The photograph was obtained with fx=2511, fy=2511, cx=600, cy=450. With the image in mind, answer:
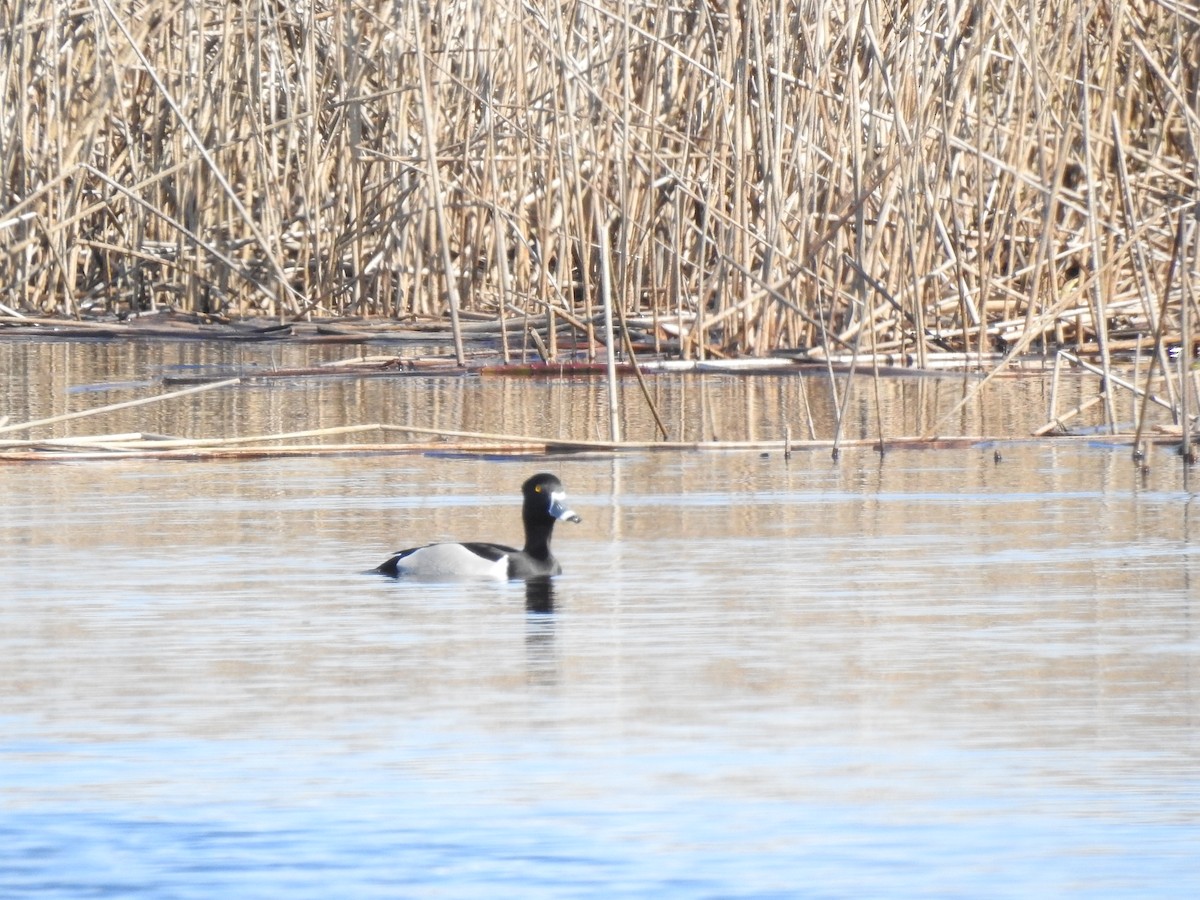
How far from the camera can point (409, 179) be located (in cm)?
1231

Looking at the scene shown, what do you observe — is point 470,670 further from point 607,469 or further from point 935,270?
point 935,270

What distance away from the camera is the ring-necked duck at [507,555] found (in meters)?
5.20

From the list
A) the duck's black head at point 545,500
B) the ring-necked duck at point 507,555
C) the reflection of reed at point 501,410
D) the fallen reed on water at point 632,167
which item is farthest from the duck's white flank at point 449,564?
the fallen reed on water at point 632,167

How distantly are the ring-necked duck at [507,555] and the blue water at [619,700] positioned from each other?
6cm

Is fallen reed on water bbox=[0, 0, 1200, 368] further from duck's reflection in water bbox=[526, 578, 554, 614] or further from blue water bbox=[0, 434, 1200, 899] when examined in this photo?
duck's reflection in water bbox=[526, 578, 554, 614]

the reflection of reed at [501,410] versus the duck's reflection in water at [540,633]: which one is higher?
the reflection of reed at [501,410]

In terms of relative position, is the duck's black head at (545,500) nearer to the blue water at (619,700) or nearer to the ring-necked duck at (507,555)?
the ring-necked duck at (507,555)

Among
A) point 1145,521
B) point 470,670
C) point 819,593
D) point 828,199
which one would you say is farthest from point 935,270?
point 470,670

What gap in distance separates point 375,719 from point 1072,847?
3.77ft

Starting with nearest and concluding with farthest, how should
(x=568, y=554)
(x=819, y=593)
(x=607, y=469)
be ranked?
(x=819, y=593) → (x=568, y=554) → (x=607, y=469)

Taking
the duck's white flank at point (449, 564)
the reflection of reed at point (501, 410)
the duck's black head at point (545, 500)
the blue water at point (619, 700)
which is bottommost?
the blue water at point (619, 700)

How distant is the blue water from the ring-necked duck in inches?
2.3

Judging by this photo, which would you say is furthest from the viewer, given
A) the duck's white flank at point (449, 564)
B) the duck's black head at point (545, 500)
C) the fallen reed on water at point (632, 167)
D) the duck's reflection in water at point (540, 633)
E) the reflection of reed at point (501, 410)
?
the fallen reed on water at point (632, 167)

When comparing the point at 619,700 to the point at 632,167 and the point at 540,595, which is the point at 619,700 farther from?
the point at 632,167
